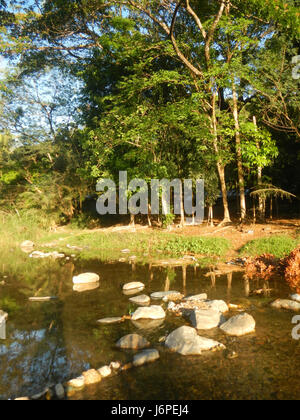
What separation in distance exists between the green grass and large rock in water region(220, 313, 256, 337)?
5685 mm

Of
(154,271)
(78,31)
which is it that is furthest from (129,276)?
(78,31)

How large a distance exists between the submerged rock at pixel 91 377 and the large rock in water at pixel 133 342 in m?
0.90

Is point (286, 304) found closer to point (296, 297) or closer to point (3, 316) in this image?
point (296, 297)

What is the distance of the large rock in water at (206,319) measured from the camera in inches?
234

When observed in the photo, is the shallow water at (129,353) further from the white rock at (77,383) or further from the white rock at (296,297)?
the white rock at (296,297)

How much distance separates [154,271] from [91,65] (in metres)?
14.3

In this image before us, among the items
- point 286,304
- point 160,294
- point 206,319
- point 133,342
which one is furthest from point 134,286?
point 286,304

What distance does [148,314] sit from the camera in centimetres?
652

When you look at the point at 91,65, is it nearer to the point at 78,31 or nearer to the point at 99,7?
the point at 78,31

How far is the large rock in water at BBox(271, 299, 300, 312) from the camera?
6785mm

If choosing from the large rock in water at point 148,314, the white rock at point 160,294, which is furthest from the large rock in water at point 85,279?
the large rock in water at point 148,314

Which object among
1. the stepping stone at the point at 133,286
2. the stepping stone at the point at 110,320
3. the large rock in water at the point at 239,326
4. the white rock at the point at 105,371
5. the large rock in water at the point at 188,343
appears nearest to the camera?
the white rock at the point at 105,371

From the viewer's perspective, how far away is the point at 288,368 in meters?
4.54

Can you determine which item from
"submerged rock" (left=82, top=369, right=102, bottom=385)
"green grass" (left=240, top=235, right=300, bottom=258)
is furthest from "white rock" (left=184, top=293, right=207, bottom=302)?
"green grass" (left=240, top=235, right=300, bottom=258)
